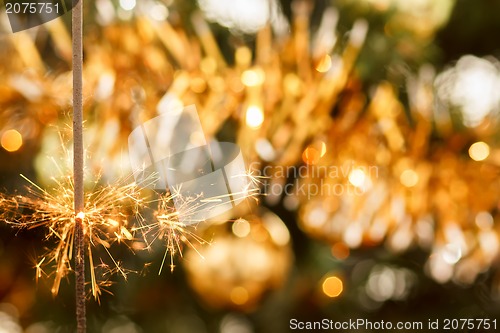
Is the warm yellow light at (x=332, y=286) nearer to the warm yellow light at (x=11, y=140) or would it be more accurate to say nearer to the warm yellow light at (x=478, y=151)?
the warm yellow light at (x=478, y=151)

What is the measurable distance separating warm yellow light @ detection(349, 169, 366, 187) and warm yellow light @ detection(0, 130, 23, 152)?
0.85 ft

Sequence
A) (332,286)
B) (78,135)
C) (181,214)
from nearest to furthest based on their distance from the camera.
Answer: (78,135), (181,214), (332,286)

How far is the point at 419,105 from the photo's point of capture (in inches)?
16.3

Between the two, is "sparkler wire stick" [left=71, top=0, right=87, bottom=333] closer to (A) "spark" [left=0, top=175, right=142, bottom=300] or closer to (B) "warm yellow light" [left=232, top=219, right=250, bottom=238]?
(A) "spark" [left=0, top=175, right=142, bottom=300]

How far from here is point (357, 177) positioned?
16.3 inches

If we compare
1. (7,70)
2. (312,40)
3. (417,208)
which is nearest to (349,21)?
(312,40)

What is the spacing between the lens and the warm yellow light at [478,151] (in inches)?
16.3

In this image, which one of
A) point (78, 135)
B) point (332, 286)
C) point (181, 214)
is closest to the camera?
point (78, 135)

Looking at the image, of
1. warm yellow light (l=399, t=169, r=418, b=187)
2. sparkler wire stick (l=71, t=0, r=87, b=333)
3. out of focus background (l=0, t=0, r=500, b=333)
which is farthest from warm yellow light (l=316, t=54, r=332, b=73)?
sparkler wire stick (l=71, t=0, r=87, b=333)

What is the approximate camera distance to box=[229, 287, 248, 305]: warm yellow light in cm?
40

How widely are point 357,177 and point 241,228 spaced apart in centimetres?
10

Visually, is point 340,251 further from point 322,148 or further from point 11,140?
point 11,140

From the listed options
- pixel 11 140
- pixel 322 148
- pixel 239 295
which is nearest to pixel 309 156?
pixel 322 148

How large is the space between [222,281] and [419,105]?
21 cm
